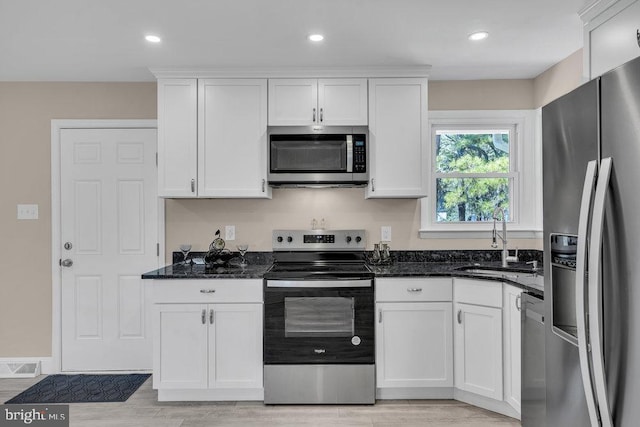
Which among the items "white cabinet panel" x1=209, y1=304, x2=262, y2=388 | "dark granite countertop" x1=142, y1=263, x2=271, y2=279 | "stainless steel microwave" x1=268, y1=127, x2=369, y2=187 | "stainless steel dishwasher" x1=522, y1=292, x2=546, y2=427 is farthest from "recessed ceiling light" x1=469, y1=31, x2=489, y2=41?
"white cabinet panel" x1=209, y1=304, x2=262, y2=388

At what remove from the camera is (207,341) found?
281 centimetres

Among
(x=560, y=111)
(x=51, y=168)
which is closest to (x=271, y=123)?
(x=51, y=168)

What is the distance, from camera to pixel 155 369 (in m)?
2.82

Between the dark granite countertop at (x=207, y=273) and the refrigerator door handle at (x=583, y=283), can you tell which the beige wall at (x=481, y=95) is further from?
the refrigerator door handle at (x=583, y=283)

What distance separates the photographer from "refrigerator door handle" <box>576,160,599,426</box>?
1215 millimetres

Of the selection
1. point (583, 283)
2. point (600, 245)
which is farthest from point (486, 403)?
point (600, 245)

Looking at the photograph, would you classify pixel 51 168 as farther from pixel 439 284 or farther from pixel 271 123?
pixel 439 284

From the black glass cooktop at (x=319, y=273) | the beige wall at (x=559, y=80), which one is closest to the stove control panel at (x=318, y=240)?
the black glass cooktop at (x=319, y=273)

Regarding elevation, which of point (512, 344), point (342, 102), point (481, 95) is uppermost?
point (481, 95)

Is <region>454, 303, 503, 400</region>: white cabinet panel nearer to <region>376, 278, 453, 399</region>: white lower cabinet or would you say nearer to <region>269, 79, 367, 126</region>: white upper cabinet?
<region>376, 278, 453, 399</region>: white lower cabinet

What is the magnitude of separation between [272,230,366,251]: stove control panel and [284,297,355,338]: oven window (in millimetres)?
682

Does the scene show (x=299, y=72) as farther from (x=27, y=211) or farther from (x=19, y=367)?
(x=19, y=367)

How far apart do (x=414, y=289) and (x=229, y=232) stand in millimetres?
1543

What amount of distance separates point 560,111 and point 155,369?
2.74m
